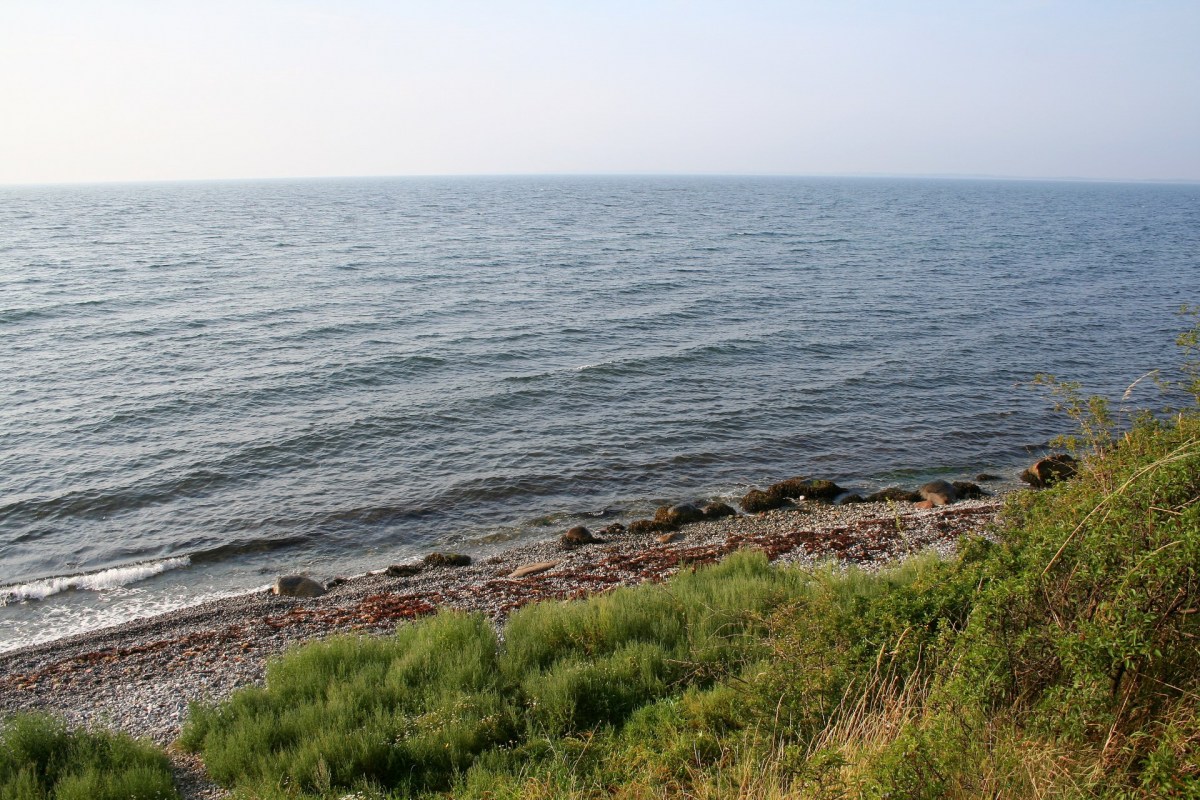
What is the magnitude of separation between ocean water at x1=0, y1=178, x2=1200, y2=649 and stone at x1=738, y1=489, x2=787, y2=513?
98 cm

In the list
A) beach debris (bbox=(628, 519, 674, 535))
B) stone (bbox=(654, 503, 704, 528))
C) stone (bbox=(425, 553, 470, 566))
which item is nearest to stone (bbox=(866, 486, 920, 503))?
stone (bbox=(654, 503, 704, 528))

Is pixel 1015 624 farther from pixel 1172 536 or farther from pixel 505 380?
pixel 505 380

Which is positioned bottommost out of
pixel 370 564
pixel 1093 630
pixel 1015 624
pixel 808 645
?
pixel 370 564

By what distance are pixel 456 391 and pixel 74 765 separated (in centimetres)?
1928

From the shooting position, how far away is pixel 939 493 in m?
19.0

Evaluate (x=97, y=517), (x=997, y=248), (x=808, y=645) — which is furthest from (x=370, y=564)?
(x=997, y=248)

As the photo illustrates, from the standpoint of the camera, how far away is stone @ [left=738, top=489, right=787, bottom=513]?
18750 mm

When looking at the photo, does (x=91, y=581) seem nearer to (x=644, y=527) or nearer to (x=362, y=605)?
(x=362, y=605)

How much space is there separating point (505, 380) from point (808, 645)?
21.3 meters

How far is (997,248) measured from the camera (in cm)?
6631

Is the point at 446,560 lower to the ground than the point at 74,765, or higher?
lower

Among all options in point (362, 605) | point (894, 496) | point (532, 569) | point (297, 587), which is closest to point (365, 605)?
point (362, 605)

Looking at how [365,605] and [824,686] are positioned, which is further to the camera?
[365,605]

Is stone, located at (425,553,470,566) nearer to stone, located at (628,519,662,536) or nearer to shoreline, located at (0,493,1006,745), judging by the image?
shoreline, located at (0,493,1006,745)
